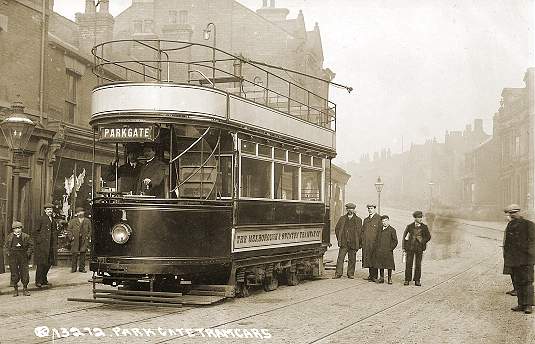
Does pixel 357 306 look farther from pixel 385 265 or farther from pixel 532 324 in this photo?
pixel 385 265

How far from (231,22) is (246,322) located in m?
33.1

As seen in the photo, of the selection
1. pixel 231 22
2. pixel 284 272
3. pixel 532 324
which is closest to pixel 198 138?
pixel 284 272

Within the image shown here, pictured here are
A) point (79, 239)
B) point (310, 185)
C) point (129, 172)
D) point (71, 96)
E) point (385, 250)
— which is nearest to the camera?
point (129, 172)

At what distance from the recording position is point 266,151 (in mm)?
11906

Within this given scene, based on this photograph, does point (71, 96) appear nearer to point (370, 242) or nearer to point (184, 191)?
point (370, 242)

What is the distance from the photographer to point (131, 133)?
9883 millimetres

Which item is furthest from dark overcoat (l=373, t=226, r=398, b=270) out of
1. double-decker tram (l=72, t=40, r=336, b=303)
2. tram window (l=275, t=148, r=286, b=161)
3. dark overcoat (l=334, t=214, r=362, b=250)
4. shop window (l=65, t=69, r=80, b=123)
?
shop window (l=65, t=69, r=80, b=123)

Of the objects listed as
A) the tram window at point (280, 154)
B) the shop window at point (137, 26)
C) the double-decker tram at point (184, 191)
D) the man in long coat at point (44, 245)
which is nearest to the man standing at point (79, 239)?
the man in long coat at point (44, 245)

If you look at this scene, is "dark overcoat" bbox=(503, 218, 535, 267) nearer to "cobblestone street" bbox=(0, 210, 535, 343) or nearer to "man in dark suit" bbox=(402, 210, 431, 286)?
"cobblestone street" bbox=(0, 210, 535, 343)

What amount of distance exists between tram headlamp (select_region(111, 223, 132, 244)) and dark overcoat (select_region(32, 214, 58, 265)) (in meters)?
3.84

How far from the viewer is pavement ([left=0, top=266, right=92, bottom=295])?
501 inches

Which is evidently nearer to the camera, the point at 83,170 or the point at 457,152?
the point at 83,170

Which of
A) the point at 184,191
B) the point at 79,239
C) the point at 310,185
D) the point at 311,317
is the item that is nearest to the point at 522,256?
the point at 311,317

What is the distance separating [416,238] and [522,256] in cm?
379
